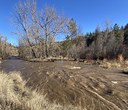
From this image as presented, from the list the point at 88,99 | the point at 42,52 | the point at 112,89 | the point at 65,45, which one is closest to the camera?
the point at 88,99

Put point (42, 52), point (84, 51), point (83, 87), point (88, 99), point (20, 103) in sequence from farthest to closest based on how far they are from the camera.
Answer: point (84, 51), point (42, 52), point (83, 87), point (88, 99), point (20, 103)

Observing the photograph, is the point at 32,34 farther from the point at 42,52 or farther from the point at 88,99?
the point at 88,99

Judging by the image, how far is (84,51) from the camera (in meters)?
34.9

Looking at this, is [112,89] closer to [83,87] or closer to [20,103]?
[83,87]

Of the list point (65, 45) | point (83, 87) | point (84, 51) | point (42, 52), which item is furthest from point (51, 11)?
point (83, 87)

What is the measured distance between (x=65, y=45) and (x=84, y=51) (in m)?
9.74

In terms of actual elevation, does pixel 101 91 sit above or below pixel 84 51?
below

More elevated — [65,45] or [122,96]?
[65,45]

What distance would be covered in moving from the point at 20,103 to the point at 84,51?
3118 centimetres

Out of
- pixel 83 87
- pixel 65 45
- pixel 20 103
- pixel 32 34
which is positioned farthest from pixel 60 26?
pixel 20 103

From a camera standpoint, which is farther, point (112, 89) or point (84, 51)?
point (84, 51)

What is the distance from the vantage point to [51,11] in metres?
28.6

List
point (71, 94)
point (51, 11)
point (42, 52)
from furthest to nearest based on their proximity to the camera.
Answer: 1. point (42, 52)
2. point (51, 11)
3. point (71, 94)

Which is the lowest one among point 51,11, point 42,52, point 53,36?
point 42,52
